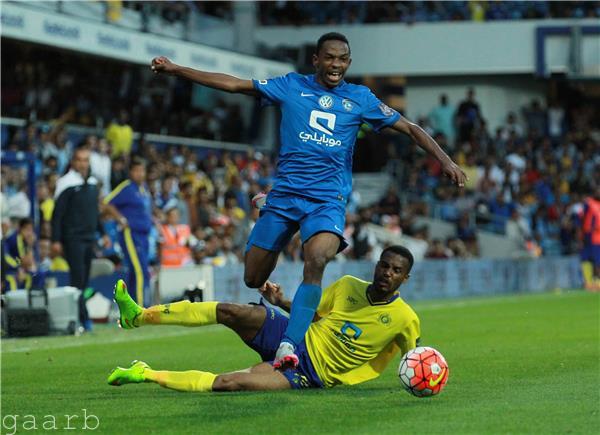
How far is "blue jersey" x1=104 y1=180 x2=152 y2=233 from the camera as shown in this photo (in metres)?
18.0

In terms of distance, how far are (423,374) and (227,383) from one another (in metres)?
1.27

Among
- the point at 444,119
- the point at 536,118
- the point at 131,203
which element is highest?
the point at 536,118

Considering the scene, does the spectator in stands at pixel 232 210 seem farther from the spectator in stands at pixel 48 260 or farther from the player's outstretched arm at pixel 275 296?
the player's outstretched arm at pixel 275 296

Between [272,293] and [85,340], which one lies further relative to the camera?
[85,340]

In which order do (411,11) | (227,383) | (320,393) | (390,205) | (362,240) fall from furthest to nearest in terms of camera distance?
(411,11) → (390,205) → (362,240) → (320,393) → (227,383)

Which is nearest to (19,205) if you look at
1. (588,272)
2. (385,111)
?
(385,111)

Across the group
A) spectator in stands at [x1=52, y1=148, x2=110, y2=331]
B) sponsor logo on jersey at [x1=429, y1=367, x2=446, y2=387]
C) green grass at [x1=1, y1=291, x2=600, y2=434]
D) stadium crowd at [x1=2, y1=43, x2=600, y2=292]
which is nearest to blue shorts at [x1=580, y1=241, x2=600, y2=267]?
stadium crowd at [x1=2, y1=43, x2=600, y2=292]

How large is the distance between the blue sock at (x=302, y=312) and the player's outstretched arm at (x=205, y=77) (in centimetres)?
152

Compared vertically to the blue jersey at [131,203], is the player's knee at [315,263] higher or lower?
lower

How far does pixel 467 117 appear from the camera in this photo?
1495 inches

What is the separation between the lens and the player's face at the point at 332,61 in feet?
31.7

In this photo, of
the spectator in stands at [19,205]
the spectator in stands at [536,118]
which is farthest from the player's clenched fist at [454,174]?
the spectator in stands at [536,118]

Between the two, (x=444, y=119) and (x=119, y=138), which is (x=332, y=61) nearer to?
(x=119, y=138)

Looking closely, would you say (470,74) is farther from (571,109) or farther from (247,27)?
(247,27)
